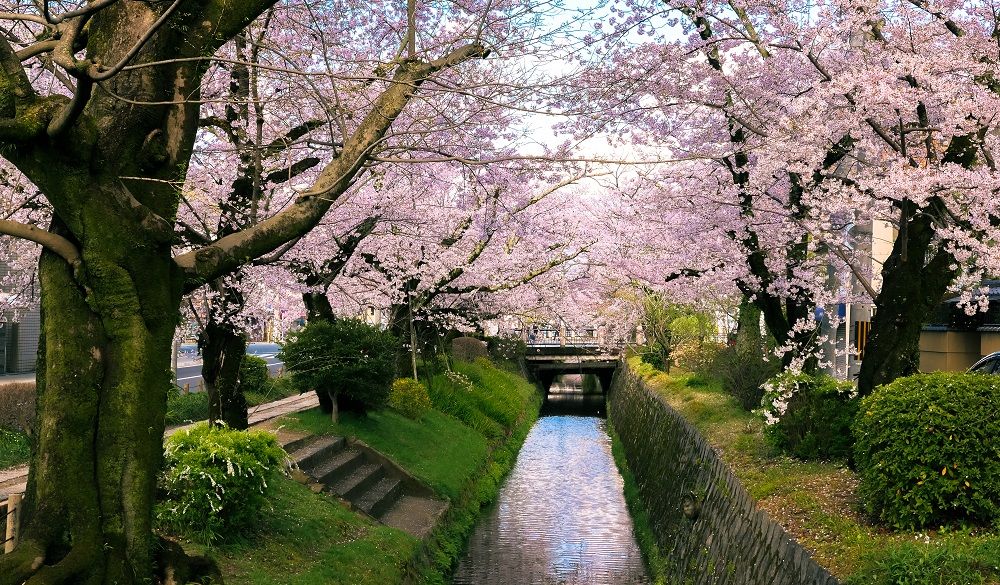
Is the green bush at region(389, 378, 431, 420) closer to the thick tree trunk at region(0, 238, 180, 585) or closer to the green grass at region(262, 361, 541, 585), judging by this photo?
the green grass at region(262, 361, 541, 585)

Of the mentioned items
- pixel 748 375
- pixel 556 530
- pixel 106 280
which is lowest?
pixel 556 530

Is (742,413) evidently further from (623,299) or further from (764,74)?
(623,299)

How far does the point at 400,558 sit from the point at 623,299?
88.4 feet

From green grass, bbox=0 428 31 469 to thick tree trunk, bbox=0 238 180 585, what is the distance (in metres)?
7.47

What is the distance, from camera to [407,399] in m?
20.7

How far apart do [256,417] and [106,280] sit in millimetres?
13147

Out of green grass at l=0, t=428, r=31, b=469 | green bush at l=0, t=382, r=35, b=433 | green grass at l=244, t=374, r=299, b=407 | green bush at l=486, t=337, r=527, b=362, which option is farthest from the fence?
green bush at l=486, t=337, r=527, b=362

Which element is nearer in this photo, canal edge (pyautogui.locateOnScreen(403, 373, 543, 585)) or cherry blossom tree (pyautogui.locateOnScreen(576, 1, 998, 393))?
cherry blossom tree (pyautogui.locateOnScreen(576, 1, 998, 393))

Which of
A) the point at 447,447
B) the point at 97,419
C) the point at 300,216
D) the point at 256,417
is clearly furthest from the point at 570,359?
the point at 97,419

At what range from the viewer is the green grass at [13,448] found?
13.6 metres

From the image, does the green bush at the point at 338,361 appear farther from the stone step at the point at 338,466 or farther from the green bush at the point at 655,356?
the green bush at the point at 655,356

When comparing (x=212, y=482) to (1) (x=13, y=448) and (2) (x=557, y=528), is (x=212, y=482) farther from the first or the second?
(2) (x=557, y=528)

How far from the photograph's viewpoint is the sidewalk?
1150cm

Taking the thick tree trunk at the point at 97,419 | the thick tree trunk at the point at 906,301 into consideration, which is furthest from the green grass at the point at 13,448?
the thick tree trunk at the point at 906,301
